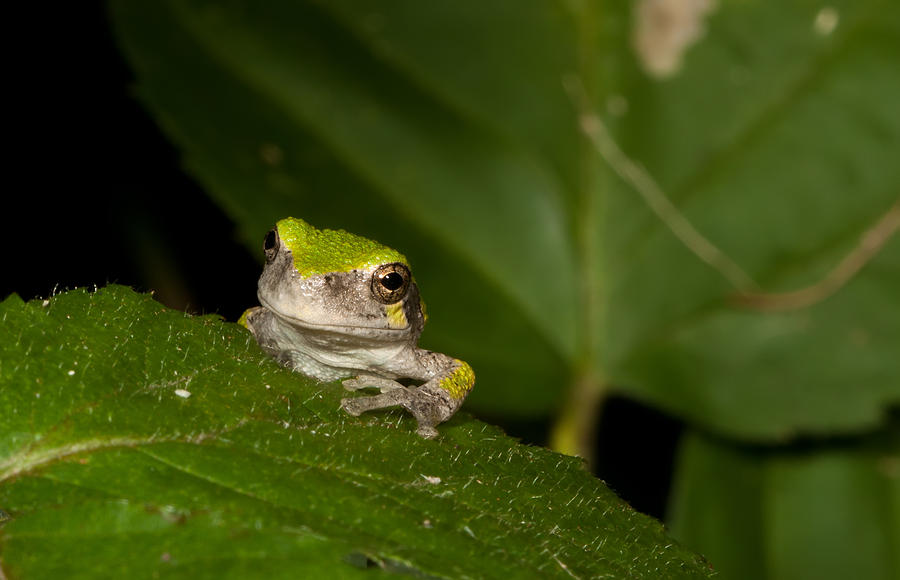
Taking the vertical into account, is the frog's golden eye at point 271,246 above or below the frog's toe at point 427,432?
above

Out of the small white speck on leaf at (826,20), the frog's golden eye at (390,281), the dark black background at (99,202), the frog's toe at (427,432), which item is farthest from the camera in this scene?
the dark black background at (99,202)

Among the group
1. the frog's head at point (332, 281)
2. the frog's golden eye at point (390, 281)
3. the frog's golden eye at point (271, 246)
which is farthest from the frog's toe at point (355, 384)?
the frog's golden eye at point (271, 246)

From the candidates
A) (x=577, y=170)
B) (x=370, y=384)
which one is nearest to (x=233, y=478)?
(x=370, y=384)

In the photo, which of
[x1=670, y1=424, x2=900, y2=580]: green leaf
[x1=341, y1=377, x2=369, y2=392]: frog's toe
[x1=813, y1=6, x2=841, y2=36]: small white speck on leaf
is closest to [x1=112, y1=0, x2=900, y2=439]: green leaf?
[x1=813, y1=6, x2=841, y2=36]: small white speck on leaf

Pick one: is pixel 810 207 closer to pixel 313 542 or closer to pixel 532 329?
pixel 532 329

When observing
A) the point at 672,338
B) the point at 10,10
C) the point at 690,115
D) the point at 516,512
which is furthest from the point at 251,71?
the point at 516,512

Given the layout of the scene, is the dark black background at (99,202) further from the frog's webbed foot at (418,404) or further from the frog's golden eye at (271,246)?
the frog's webbed foot at (418,404)
